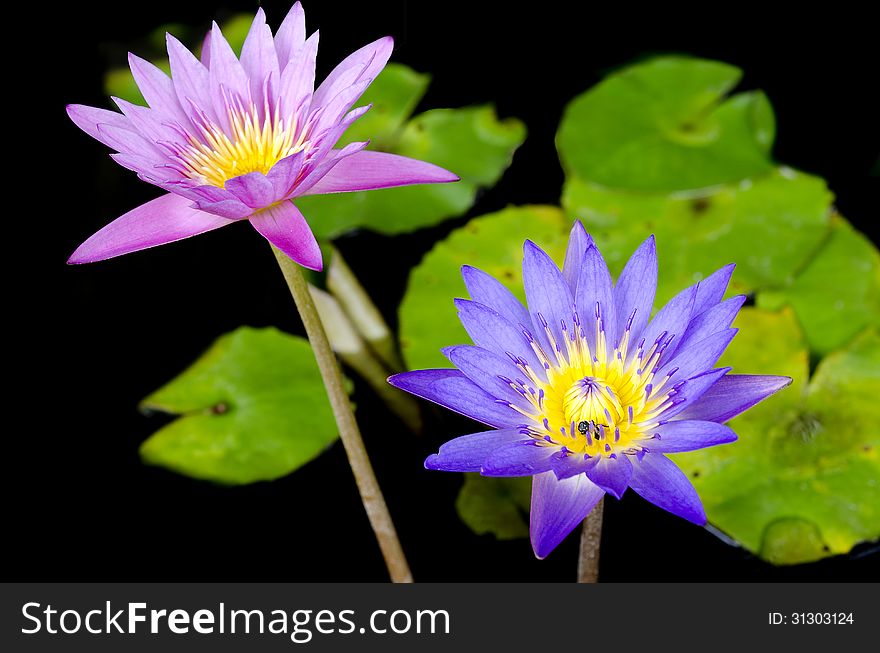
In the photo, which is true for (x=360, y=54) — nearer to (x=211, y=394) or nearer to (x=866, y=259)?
(x=211, y=394)

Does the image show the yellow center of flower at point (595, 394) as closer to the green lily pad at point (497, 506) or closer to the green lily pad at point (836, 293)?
the green lily pad at point (497, 506)

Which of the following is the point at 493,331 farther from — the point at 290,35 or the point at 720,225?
the point at 720,225

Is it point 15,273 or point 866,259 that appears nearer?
point 866,259

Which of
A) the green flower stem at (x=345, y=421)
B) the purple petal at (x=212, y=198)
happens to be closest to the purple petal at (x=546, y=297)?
the green flower stem at (x=345, y=421)

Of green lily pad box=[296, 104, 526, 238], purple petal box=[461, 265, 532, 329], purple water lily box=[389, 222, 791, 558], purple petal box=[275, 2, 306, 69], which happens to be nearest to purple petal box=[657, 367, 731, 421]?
purple water lily box=[389, 222, 791, 558]

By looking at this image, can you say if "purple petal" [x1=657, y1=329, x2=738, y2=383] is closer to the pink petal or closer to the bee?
the bee

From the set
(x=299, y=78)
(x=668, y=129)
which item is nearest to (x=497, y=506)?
(x=299, y=78)

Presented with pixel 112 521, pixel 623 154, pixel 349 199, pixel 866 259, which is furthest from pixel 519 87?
pixel 112 521
